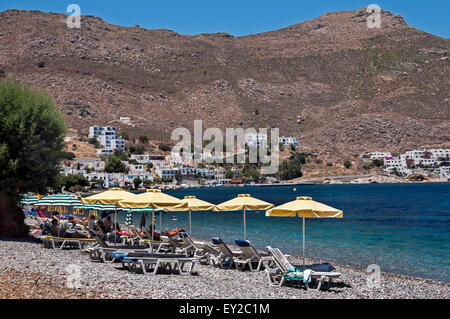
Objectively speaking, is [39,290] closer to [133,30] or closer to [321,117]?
[321,117]

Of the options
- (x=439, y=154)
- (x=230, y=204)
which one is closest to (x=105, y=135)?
(x=439, y=154)

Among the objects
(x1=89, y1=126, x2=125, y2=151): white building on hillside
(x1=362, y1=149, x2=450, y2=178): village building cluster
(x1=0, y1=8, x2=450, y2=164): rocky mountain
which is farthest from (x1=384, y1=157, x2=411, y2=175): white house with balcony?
(x1=89, y1=126, x2=125, y2=151): white building on hillside

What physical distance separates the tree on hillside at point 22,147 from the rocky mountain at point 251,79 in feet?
324

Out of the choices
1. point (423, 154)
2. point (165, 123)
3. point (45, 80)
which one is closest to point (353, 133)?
point (423, 154)

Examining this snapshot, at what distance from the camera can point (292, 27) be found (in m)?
192

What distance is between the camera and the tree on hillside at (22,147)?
55.1 feet

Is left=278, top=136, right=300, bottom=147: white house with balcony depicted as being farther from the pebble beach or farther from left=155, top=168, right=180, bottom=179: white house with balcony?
the pebble beach

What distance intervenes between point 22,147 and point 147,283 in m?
8.86

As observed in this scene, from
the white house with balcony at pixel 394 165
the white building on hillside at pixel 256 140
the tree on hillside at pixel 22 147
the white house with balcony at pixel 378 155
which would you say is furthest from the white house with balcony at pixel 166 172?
the tree on hillside at pixel 22 147

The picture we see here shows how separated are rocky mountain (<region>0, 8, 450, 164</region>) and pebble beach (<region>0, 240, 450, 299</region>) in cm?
10444

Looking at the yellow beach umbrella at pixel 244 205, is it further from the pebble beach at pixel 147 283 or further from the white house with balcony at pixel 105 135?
the white house with balcony at pixel 105 135

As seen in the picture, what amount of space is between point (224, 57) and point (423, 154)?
6906cm

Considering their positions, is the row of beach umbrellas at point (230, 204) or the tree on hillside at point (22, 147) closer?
the row of beach umbrellas at point (230, 204)

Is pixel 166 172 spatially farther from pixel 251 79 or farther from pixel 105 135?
pixel 251 79
